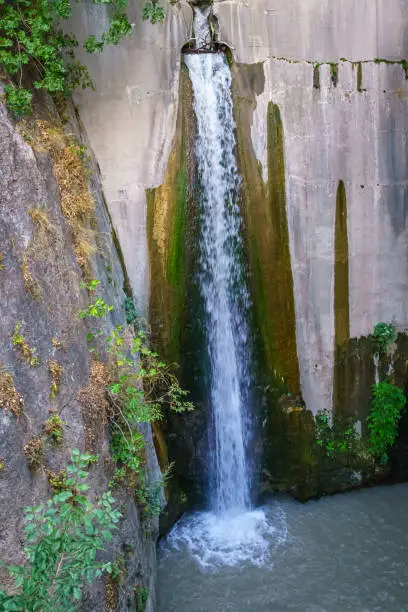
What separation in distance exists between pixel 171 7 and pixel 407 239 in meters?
4.75

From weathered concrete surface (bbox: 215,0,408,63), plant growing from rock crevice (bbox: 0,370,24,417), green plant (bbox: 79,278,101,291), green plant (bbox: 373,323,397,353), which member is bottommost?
green plant (bbox: 373,323,397,353)

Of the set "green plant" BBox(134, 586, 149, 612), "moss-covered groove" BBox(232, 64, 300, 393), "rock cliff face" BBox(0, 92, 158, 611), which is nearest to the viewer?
"rock cliff face" BBox(0, 92, 158, 611)

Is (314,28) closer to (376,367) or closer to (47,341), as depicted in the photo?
(376,367)

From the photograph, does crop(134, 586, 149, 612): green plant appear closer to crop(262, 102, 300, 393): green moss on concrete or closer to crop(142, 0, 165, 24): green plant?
crop(262, 102, 300, 393): green moss on concrete

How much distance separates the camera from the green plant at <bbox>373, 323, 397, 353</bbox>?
8.57 meters

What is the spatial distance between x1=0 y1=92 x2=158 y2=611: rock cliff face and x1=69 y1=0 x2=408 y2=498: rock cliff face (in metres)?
1.51

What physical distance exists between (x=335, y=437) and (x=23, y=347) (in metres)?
5.96

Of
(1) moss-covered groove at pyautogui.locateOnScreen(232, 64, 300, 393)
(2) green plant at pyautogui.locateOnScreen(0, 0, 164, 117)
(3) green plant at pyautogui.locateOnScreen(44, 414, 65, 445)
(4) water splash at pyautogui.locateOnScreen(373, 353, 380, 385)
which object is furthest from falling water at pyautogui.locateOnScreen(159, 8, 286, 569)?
(3) green plant at pyautogui.locateOnScreen(44, 414, 65, 445)

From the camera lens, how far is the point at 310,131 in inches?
309

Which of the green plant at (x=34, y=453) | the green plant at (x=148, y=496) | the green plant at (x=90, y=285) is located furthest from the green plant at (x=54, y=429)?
the green plant at (x=148, y=496)

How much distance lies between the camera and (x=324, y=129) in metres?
7.88

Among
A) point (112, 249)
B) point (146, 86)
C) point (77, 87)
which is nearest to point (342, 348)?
point (112, 249)

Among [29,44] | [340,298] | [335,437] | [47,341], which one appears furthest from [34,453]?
[335,437]

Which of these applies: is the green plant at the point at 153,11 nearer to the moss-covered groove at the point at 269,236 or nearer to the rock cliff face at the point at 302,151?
the rock cliff face at the point at 302,151
